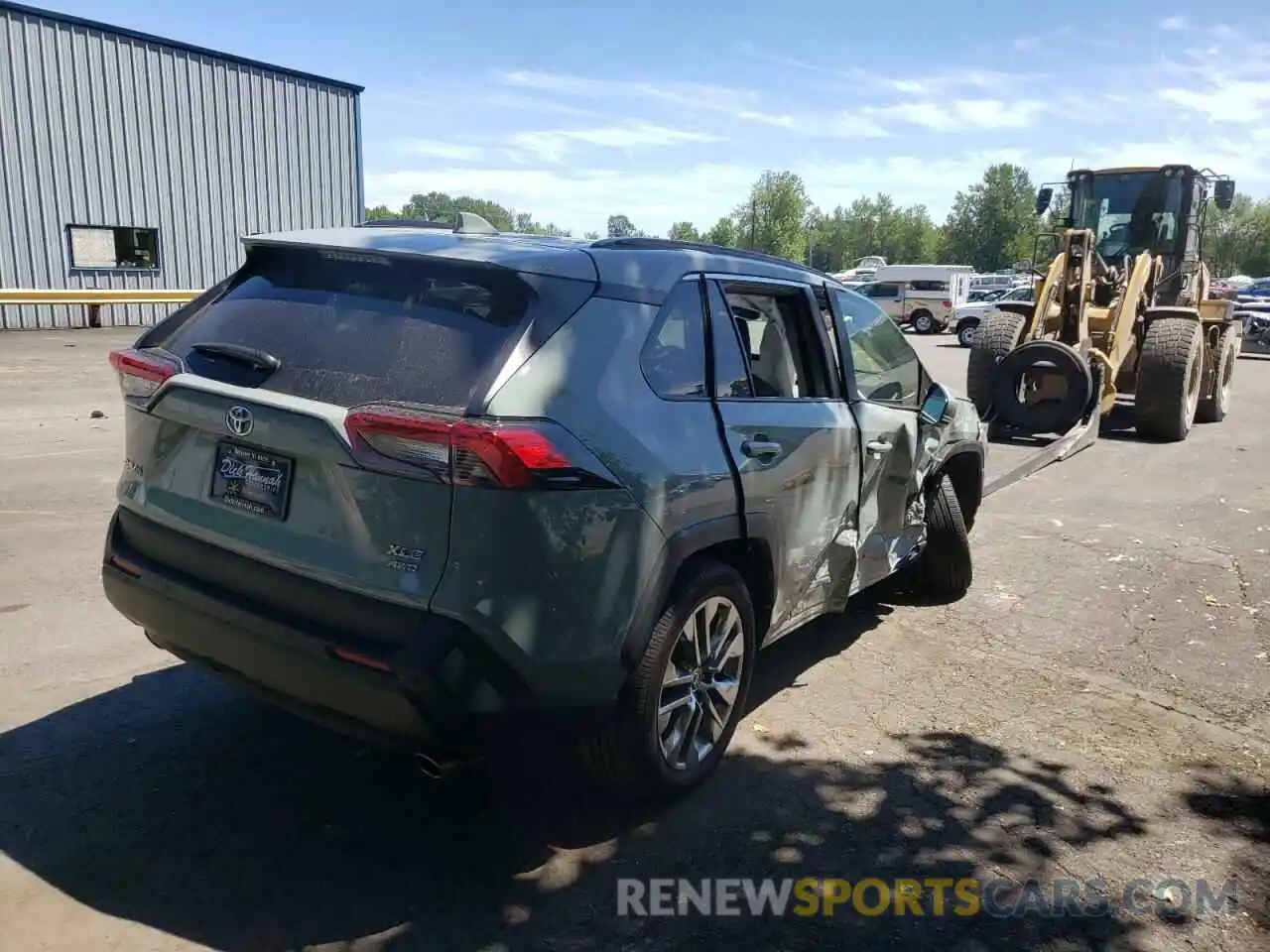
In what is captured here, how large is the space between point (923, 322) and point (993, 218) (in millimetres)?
70502

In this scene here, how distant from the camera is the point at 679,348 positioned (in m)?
3.33

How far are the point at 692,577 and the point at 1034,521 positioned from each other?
5.30 meters

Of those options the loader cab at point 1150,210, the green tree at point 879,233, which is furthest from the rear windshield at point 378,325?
the green tree at point 879,233

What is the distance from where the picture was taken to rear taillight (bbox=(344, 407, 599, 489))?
263 cm

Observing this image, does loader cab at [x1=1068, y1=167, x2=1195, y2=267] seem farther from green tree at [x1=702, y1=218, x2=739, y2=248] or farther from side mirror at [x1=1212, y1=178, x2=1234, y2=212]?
green tree at [x1=702, y1=218, x2=739, y2=248]

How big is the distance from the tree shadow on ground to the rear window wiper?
3.39m

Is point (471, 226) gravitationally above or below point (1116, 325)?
above

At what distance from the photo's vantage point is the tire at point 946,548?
545 centimetres

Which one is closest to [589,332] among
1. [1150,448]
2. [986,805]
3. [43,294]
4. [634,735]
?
[634,735]

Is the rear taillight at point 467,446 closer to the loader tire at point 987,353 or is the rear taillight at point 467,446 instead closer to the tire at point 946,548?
the tire at point 946,548

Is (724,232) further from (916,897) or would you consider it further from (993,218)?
(916,897)

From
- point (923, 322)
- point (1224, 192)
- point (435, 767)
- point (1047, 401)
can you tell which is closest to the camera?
point (435, 767)

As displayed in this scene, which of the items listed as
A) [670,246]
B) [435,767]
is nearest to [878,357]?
[670,246]

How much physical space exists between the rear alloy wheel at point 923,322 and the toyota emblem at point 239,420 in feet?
113
